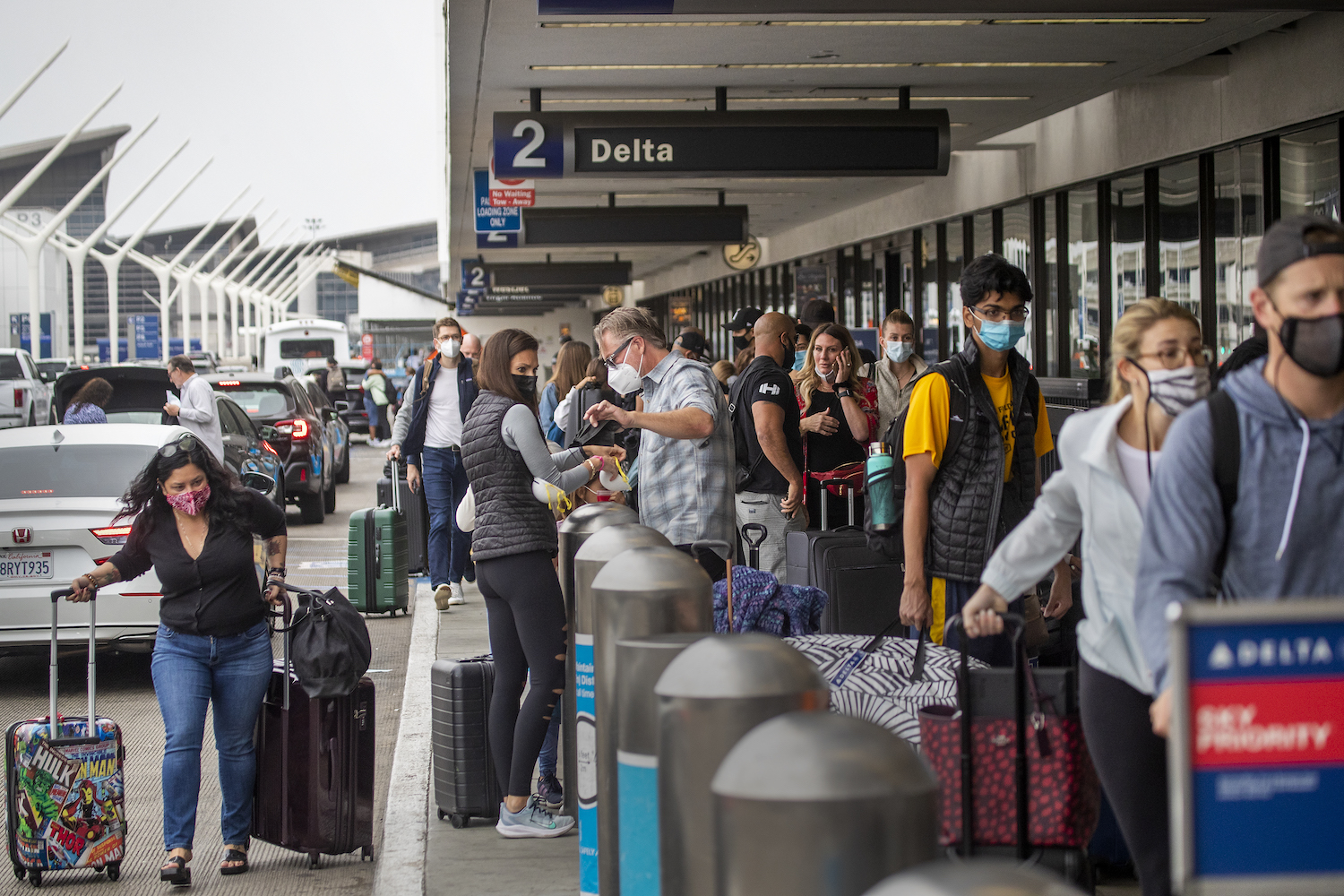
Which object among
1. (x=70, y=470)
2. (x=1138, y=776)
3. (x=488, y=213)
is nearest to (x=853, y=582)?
(x=1138, y=776)

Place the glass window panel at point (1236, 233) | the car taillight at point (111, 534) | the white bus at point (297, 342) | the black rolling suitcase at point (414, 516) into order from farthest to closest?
the white bus at point (297, 342) < the black rolling suitcase at point (414, 516) < the glass window panel at point (1236, 233) < the car taillight at point (111, 534)

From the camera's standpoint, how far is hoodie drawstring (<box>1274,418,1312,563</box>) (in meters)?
2.71

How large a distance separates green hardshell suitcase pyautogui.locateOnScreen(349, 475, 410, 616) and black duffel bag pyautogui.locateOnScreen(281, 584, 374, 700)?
545 centimetres

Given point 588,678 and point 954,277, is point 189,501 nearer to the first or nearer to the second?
point 588,678

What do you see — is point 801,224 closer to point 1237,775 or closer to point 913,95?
point 913,95

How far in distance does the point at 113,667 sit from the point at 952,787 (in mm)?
7724

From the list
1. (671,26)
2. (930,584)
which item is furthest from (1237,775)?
(671,26)

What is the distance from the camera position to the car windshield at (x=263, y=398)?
58.6ft

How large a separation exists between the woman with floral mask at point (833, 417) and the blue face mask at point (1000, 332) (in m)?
3.17

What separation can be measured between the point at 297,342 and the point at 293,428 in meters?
34.8

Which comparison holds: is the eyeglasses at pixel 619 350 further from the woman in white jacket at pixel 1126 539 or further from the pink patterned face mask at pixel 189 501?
the woman in white jacket at pixel 1126 539

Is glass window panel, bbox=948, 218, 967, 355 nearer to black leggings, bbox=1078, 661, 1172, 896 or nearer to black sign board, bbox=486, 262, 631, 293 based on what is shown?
black sign board, bbox=486, 262, 631, 293

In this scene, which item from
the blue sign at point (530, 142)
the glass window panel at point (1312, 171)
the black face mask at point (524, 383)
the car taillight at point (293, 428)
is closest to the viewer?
the black face mask at point (524, 383)

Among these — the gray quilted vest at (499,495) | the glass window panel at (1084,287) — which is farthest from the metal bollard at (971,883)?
the glass window panel at (1084,287)
